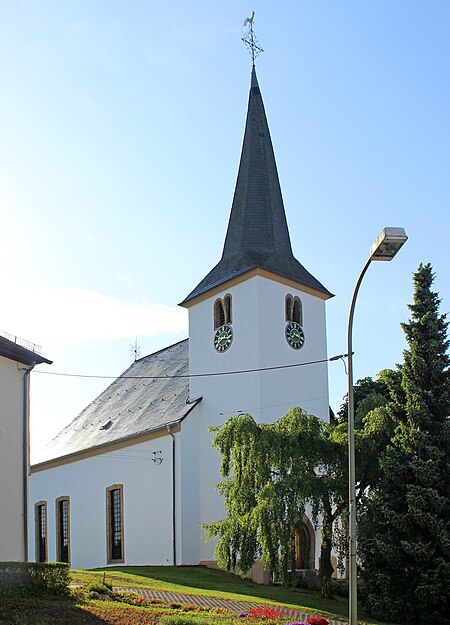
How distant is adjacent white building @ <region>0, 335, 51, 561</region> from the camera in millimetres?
21484

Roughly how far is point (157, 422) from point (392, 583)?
47.9 ft

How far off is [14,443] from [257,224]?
16.7 metres

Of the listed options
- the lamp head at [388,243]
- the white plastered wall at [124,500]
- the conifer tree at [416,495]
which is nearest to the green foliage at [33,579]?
the conifer tree at [416,495]

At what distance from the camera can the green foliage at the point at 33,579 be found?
1669cm

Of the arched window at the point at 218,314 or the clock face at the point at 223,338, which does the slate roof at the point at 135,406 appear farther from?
the arched window at the point at 218,314

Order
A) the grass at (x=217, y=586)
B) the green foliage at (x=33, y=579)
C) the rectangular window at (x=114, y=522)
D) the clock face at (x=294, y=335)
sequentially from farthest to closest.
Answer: the rectangular window at (x=114, y=522)
the clock face at (x=294, y=335)
the grass at (x=217, y=586)
the green foliage at (x=33, y=579)

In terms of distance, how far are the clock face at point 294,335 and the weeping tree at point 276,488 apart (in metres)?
9.03

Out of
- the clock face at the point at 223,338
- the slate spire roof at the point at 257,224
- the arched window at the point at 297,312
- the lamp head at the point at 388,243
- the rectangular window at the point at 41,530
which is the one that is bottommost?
the rectangular window at the point at 41,530

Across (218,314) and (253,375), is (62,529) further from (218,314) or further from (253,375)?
(253,375)

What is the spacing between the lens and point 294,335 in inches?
1318

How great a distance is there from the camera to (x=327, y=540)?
2295 centimetres

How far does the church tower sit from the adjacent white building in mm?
10758

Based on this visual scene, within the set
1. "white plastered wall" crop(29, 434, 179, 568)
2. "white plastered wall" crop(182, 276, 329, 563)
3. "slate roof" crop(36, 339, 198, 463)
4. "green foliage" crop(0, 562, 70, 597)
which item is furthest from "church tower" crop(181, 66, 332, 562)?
"green foliage" crop(0, 562, 70, 597)

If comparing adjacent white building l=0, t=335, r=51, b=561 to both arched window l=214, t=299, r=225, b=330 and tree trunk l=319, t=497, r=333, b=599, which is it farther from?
arched window l=214, t=299, r=225, b=330
